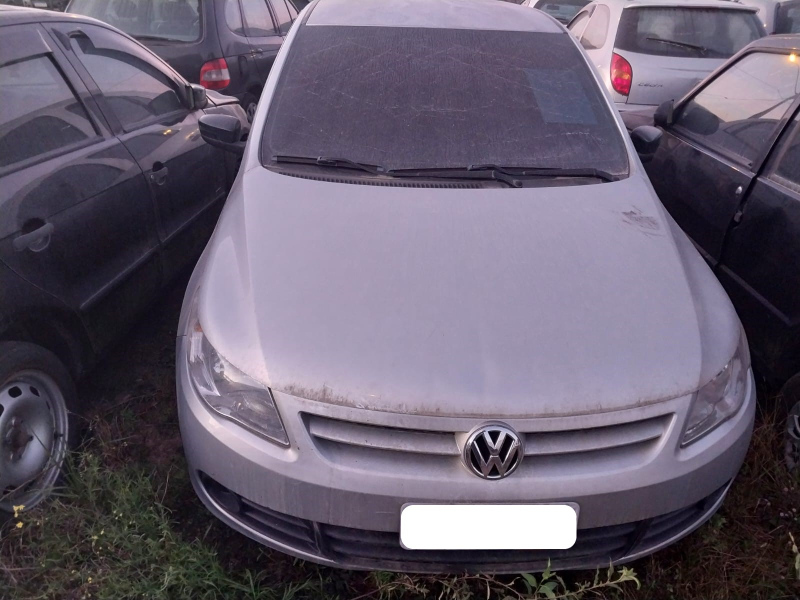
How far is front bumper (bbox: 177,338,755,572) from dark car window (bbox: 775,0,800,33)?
33.1 ft

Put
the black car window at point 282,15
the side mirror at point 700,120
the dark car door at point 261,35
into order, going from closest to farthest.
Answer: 1. the side mirror at point 700,120
2. the dark car door at point 261,35
3. the black car window at point 282,15

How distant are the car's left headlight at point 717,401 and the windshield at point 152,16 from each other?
524 centimetres

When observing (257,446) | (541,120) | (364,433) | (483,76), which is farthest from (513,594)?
(483,76)

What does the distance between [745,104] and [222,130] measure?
2.52 m

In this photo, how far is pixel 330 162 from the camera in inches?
103

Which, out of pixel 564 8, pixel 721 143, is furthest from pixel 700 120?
pixel 564 8

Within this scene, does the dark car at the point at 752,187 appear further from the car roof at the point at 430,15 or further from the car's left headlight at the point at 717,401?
the car roof at the point at 430,15

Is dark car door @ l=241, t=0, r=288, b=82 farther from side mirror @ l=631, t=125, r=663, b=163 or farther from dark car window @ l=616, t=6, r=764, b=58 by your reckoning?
side mirror @ l=631, t=125, r=663, b=163

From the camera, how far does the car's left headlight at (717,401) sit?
190cm

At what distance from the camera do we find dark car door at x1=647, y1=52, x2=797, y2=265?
124 inches

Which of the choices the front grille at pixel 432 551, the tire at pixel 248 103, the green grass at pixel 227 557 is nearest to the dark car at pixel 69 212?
the green grass at pixel 227 557

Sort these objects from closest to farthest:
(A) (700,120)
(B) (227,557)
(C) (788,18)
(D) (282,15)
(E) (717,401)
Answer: (E) (717,401)
(B) (227,557)
(A) (700,120)
(D) (282,15)
(C) (788,18)

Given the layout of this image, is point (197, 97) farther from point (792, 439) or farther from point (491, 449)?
point (792, 439)

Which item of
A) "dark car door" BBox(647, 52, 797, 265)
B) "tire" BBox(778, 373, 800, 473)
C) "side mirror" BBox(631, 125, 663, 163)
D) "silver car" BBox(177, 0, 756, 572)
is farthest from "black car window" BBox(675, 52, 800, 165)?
"tire" BBox(778, 373, 800, 473)
